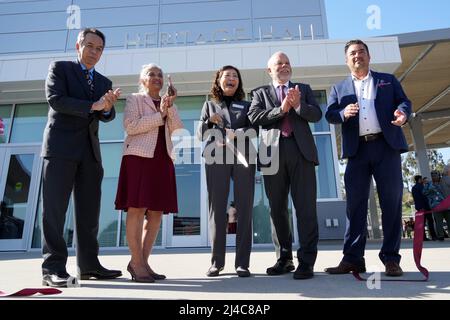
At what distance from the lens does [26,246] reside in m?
7.21

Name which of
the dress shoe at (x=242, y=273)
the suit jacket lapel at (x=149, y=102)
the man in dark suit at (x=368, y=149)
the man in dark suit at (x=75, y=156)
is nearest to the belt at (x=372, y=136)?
the man in dark suit at (x=368, y=149)

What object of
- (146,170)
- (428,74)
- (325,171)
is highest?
(428,74)

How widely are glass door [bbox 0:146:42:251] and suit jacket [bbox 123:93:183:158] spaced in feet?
19.6

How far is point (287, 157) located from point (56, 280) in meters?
1.84

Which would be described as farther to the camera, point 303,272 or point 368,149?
point 368,149

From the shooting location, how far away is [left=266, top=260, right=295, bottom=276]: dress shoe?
2717 millimetres

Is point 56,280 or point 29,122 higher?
point 29,122

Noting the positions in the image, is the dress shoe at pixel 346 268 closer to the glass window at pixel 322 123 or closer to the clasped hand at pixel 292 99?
the clasped hand at pixel 292 99

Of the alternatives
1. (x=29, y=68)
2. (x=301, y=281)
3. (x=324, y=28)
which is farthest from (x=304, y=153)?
(x=324, y=28)

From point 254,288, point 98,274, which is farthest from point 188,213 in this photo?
point 254,288

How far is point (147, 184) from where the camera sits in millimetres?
2553

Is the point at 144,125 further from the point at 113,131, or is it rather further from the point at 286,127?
the point at 113,131

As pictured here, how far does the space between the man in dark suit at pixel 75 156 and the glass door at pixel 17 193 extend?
5.58m

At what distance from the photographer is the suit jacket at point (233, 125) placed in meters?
2.95
